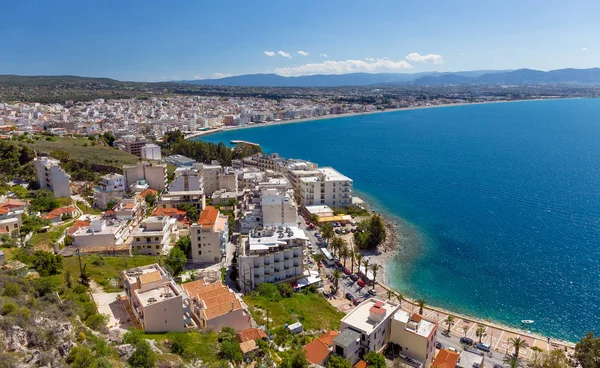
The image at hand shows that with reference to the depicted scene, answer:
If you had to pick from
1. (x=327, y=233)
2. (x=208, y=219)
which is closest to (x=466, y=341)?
(x=327, y=233)

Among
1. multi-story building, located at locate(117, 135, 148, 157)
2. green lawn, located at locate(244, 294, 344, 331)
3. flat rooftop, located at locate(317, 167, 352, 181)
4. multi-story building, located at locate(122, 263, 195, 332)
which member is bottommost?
green lawn, located at locate(244, 294, 344, 331)

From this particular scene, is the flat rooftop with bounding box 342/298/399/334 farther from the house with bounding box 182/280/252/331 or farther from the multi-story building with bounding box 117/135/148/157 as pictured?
the multi-story building with bounding box 117/135/148/157

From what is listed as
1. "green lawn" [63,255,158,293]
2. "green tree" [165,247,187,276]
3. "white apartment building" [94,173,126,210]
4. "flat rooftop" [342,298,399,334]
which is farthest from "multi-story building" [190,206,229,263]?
"white apartment building" [94,173,126,210]

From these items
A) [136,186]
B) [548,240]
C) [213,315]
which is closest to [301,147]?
[136,186]

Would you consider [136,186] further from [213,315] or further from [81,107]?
[81,107]

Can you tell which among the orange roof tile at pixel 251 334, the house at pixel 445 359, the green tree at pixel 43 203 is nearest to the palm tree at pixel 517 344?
the house at pixel 445 359

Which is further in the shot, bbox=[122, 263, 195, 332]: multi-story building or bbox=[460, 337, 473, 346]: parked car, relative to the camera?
bbox=[460, 337, 473, 346]: parked car
